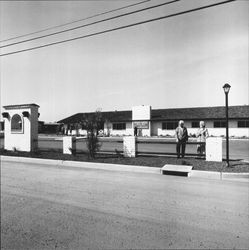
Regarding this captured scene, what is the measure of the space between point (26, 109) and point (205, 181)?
10.9 m

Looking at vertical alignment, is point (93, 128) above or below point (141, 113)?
below

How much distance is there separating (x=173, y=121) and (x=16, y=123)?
73.1 feet

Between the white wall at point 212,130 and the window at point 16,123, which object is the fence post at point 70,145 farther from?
the white wall at point 212,130

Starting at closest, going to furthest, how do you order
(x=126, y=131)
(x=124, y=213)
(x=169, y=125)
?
(x=124, y=213), (x=169, y=125), (x=126, y=131)

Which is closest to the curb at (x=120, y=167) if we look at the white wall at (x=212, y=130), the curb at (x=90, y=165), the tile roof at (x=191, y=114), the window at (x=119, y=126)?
the curb at (x=90, y=165)

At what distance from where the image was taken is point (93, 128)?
11.2 meters

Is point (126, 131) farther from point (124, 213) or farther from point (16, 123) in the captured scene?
point (124, 213)

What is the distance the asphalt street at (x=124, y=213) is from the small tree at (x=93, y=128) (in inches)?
142

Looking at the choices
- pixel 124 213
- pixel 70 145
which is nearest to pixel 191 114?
pixel 70 145

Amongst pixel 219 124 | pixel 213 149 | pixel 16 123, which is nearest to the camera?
pixel 213 149

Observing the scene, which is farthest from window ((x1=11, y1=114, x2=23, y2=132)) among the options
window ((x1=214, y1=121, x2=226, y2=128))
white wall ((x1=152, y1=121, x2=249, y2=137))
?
window ((x1=214, y1=121, x2=226, y2=128))

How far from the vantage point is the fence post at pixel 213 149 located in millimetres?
9383

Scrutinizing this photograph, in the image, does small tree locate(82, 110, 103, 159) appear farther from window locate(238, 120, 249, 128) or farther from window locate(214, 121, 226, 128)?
window locate(238, 120, 249, 128)

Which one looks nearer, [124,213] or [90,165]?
[124,213]
